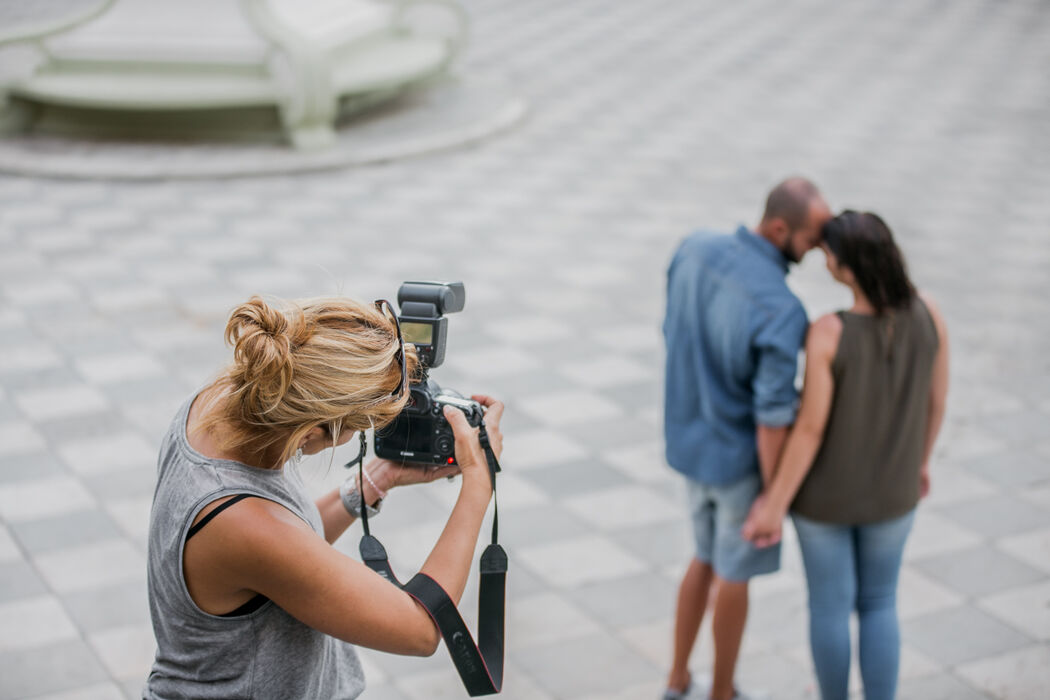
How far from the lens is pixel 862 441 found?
3.19 metres

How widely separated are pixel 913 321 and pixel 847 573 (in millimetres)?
753

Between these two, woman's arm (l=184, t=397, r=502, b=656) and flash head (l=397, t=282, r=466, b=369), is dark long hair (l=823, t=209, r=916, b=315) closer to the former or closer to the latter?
flash head (l=397, t=282, r=466, b=369)

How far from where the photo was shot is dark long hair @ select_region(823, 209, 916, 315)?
308cm

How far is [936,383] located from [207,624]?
7.28 ft

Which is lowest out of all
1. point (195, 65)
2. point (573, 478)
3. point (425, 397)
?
point (573, 478)

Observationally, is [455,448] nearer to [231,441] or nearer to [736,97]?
[231,441]

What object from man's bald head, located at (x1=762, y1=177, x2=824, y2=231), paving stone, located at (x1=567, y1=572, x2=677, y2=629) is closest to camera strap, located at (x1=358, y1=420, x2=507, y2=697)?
man's bald head, located at (x1=762, y1=177, x2=824, y2=231)

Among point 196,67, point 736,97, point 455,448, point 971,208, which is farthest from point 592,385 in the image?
point 736,97

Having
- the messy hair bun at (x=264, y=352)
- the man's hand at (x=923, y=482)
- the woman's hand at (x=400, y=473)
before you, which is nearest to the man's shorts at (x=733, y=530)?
the man's hand at (x=923, y=482)

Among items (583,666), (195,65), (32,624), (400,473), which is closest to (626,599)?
(583,666)

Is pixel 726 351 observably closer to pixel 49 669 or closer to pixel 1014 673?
pixel 1014 673

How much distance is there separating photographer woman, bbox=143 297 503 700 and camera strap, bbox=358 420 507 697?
0.02 meters

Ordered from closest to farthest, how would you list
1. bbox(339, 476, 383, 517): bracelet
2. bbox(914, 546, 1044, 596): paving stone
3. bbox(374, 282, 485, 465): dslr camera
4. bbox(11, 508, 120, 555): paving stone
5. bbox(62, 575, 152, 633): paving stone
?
bbox(374, 282, 485, 465): dslr camera → bbox(339, 476, 383, 517): bracelet → bbox(62, 575, 152, 633): paving stone → bbox(914, 546, 1044, 596): paving stone → bbox(11, 508, 120, 555): paving stone

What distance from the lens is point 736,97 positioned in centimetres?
1252
